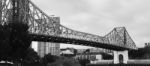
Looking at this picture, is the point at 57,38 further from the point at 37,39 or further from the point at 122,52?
the point at 122,52

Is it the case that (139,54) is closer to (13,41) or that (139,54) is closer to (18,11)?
(18,11)

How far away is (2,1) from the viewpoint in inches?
2527

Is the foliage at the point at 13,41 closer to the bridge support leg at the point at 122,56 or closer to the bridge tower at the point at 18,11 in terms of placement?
the bridge tower at the point at 18,11

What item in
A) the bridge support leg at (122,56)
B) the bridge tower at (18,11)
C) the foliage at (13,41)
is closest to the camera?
the foliage at (13,41)

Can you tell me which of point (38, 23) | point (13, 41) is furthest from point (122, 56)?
point (13, 41)

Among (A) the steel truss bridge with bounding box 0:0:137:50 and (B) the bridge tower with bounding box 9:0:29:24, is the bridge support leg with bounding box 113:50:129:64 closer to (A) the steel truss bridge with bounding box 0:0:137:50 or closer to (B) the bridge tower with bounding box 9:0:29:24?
(A) the steel truss bridge with bounding box 0:0:137:50

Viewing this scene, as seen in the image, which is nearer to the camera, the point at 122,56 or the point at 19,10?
the point at 19,10

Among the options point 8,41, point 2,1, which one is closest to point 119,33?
point 2,1

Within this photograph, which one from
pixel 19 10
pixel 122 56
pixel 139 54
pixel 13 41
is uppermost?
pixel 19 10

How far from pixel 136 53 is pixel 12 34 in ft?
246

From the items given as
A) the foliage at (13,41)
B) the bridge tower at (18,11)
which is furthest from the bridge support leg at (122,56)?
the foliage at (13,41)

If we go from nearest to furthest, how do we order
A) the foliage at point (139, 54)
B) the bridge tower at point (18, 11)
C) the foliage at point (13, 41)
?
the foliage at point (13, 41)
the bridge tower at point (18, 11)
the foliage at point (139, 54)

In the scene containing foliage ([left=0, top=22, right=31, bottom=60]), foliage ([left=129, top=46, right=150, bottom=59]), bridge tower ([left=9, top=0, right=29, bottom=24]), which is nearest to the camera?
foliage ([left=0, top=22, right=31, bottom=60])

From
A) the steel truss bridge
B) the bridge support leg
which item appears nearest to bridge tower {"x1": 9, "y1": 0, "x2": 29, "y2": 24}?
the steel truss bridge
